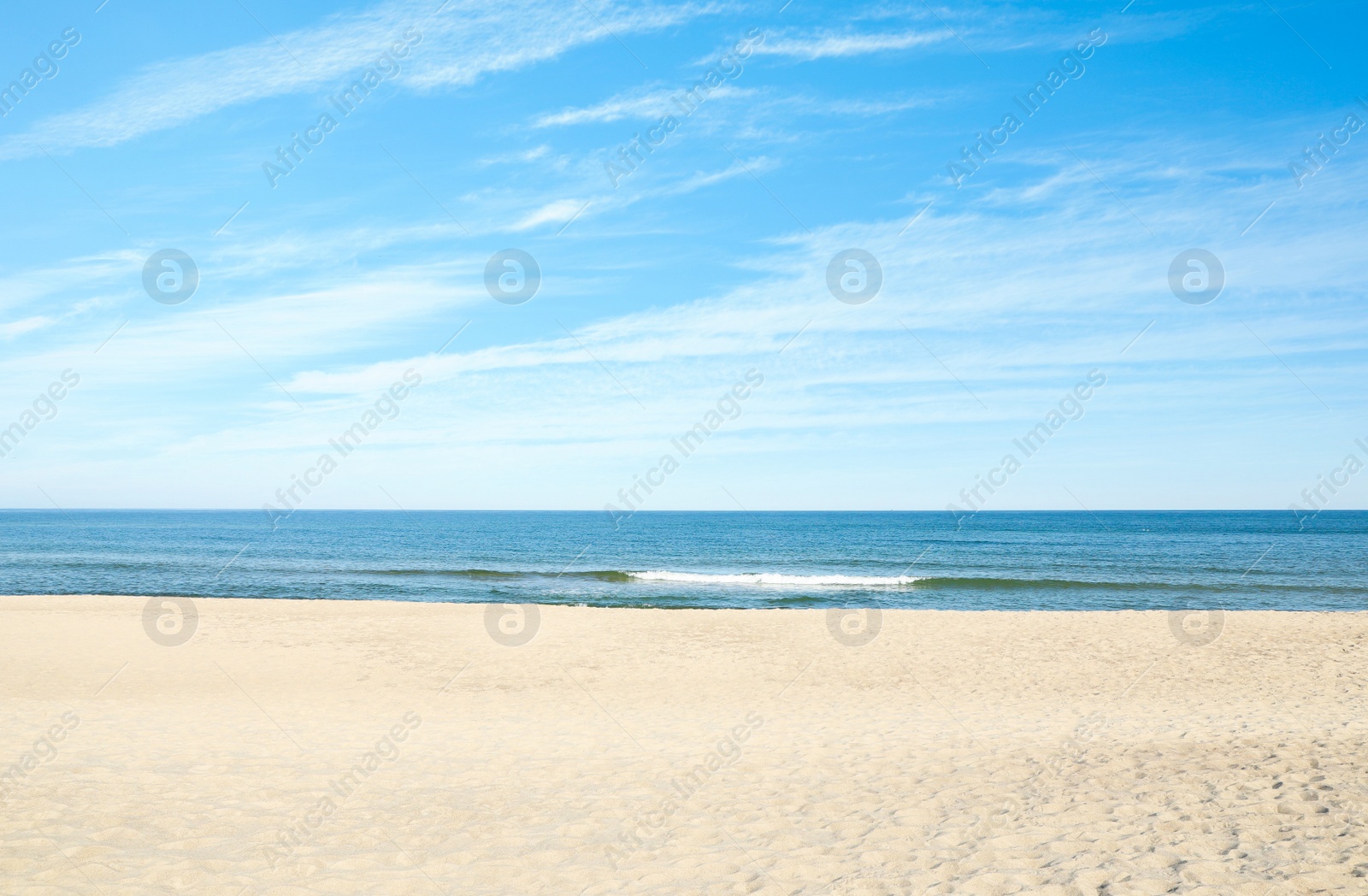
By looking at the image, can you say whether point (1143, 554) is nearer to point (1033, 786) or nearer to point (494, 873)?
point (1033, 786)

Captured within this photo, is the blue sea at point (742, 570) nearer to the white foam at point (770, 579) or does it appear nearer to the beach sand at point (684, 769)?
the white foam at point (770, 579)

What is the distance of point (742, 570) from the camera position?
42.1 metres

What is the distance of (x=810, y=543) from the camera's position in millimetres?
64562

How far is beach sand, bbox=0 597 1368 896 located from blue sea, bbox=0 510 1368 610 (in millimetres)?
12757

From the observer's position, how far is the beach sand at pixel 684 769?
614 centimetres

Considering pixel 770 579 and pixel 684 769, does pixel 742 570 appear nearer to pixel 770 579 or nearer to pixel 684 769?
pixel 770 579

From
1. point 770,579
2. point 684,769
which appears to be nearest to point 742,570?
point 770,579

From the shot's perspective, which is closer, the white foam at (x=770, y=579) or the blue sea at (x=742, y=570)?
the blue sea at (x=742, y=570)

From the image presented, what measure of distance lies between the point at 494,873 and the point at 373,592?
28.8m

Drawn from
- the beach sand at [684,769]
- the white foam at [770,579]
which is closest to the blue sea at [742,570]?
the white foam at [770,579]

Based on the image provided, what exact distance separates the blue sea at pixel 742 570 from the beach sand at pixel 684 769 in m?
12.8

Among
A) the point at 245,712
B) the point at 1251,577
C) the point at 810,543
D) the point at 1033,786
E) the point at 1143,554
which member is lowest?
the point at 1033,786

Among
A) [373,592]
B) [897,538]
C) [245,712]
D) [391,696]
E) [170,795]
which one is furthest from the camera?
[897,538]

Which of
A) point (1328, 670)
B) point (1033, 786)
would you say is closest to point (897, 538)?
point (1328, 670)
